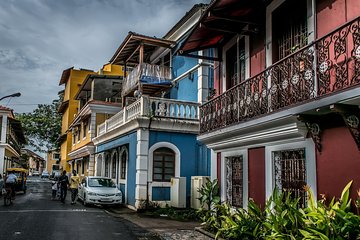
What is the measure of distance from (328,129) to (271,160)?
6.50 feet

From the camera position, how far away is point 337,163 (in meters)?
7.02

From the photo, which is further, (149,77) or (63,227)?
(149,77)

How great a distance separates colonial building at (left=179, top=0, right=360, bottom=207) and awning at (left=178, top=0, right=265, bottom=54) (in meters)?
0.03

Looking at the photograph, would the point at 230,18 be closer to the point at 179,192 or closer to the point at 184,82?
the point at 179,192

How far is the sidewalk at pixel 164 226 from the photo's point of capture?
36.0 feet

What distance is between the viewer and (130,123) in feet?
60.0

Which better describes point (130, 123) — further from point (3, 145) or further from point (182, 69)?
point (3, 145)

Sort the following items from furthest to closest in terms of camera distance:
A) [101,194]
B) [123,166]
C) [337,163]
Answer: [123,166]
[101,194]
[337,163]

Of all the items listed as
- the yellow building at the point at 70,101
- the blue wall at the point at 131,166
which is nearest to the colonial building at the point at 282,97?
the blue wall at the point at 131,166

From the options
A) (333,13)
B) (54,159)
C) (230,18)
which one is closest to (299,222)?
(333,13)

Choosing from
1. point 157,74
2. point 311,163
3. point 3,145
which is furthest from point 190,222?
point 3,145

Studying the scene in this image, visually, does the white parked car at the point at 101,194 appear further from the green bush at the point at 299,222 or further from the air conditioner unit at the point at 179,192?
the green bush at the point at 299,222

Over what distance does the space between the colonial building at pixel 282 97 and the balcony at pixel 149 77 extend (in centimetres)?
821

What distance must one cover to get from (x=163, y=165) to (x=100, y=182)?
4147 millimetres
